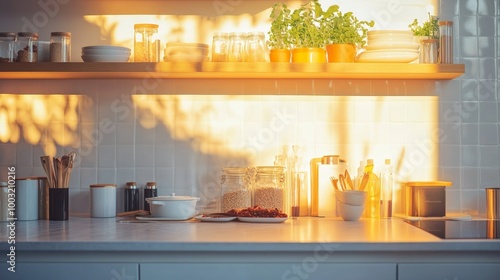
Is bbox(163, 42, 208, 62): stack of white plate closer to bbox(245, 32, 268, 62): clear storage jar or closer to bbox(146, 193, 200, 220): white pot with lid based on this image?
bbox(245, 32, 268, 62): clear storage jar

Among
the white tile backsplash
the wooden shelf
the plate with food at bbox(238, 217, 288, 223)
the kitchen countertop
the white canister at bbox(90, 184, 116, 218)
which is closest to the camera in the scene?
the kitchen countertop

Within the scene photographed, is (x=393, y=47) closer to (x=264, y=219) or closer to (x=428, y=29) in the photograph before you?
(x=428, y=29)

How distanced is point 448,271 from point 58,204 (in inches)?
65.1

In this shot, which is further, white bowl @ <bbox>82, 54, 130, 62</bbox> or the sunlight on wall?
the sunlight on wall

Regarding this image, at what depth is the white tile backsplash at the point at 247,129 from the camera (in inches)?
137

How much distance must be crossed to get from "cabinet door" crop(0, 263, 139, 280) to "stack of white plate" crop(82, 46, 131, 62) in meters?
1.04

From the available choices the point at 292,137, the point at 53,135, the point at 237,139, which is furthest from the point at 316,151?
the point at 53,135

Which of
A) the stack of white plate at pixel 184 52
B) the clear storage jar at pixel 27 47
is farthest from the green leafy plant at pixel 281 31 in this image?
the clear storage jar at pixel 27 47

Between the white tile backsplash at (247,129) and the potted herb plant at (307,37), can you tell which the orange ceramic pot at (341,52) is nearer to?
the potted herb plant at (307,37)

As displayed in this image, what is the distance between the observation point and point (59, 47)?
3320 mm

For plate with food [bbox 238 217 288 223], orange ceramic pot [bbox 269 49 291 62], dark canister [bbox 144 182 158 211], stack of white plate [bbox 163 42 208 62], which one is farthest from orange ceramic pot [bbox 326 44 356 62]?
dark canister [bbox 144 182 158 211]

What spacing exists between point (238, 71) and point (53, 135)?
95cm

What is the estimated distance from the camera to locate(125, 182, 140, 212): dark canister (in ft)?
11.2

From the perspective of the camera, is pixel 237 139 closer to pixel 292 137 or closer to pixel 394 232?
pixel 292 137
